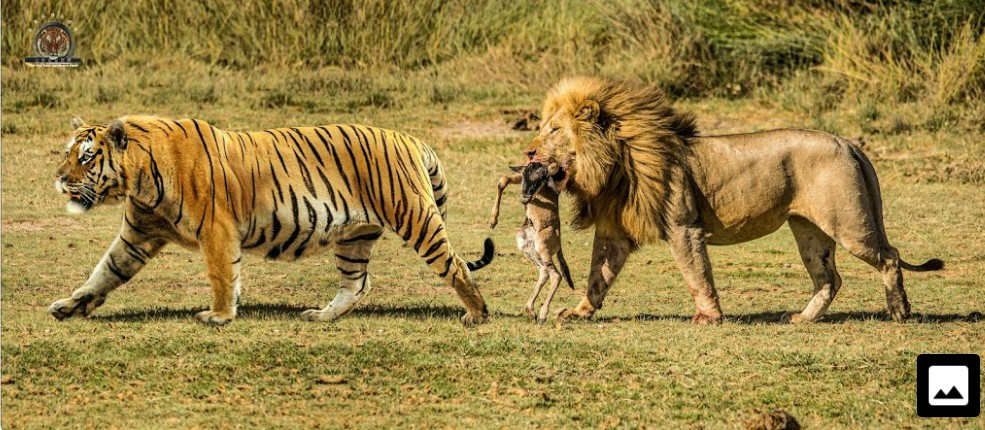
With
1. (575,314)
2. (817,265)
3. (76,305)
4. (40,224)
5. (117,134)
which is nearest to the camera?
(117,134)

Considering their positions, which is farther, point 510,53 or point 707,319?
point 510,53

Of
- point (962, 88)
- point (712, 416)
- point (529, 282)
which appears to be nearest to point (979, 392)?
point (712, 416)

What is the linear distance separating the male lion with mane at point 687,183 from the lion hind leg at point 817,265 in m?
0.04

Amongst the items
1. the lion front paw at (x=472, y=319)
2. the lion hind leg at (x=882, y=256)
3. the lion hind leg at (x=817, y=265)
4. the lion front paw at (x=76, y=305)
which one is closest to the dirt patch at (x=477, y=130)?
the lion hind leg at (x=817, y=265)

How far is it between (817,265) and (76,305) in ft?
15.0

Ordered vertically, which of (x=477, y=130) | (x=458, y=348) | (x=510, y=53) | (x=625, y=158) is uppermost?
(x=625, y=158)

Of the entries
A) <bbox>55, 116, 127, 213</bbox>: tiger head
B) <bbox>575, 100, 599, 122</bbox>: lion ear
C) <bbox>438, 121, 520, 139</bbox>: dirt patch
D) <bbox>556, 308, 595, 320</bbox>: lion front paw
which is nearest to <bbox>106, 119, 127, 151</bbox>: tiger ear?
<bbox>55, 116, 127, 213</bbox>: tiger head

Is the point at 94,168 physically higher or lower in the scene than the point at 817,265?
higher

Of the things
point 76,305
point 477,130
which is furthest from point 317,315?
point 477,130

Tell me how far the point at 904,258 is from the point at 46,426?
744 cm

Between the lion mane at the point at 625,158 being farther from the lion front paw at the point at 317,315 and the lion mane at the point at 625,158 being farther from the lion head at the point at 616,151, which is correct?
the lion front paw at the point at 317,315

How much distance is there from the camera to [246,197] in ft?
30.2

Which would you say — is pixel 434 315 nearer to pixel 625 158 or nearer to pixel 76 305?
pixel 625 158

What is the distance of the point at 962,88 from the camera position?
18094 mm
